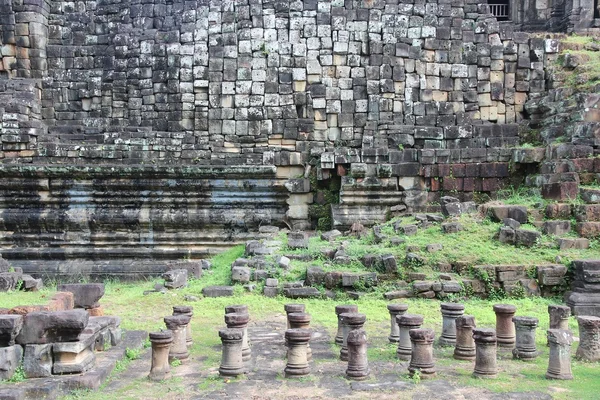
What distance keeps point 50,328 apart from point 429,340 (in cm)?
340

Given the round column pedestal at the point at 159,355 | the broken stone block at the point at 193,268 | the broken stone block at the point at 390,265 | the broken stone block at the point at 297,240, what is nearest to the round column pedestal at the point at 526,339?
the round column pedestal at the point at 159,355

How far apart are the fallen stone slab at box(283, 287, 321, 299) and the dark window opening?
45.7 ft

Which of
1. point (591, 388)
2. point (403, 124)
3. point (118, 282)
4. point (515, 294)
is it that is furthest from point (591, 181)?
point (118, 282)

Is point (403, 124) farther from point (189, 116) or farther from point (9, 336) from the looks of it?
point (9, 336)

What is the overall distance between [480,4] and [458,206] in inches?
219

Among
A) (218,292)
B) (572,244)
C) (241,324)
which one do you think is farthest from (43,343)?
(572,244)

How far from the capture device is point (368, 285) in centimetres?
983

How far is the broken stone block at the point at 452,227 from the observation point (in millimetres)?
10938

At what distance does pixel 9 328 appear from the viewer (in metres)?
5.49

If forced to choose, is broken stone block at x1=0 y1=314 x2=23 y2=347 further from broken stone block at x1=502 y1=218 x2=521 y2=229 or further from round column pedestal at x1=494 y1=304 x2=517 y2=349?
broken stone block at x1=502 y1=218 x2=521 y2=229

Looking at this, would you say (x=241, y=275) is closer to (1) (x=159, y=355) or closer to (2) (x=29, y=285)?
(2) (x=29, y=285)

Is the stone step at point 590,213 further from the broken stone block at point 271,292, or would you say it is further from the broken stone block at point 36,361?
the broken stone block at point 36,361

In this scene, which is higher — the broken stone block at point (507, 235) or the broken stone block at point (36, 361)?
the broken stone block at point (507, 235)

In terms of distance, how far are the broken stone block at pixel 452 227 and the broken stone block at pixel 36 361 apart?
7157mm
